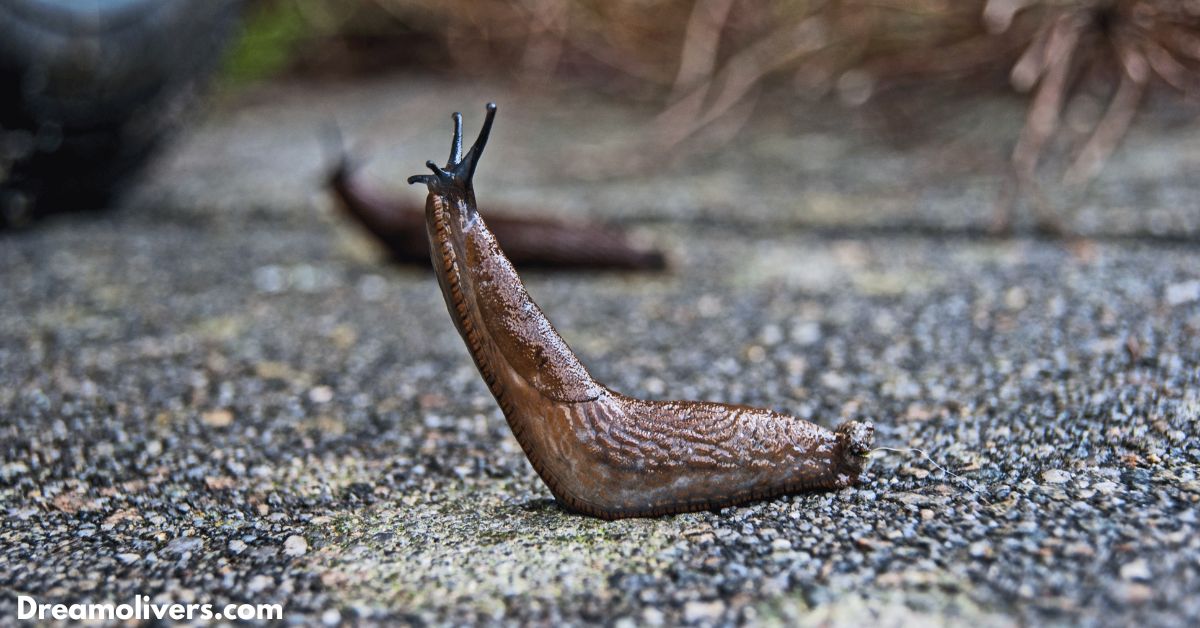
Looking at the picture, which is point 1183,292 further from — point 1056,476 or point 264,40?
point 264,40

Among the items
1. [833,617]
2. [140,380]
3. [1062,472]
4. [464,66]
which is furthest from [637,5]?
[833,617]

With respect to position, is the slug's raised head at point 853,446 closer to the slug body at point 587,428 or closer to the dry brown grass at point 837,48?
the slug body at point 587,428

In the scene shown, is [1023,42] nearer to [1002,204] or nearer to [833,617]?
[1002,204]

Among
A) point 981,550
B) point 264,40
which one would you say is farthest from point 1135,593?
point 264,40

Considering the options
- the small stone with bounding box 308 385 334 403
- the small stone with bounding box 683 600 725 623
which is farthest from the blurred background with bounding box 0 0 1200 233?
the small stone with bounding box 683 600 725 623

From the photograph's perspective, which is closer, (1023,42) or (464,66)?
(1023,42)

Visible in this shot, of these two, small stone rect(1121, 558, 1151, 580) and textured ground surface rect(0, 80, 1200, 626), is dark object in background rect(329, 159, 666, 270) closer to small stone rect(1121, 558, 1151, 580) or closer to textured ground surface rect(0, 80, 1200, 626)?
textured ground surface rect(0, 80, 1200, 626)

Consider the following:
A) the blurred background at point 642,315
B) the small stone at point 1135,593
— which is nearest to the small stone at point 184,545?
the blurred background at point 642,315
